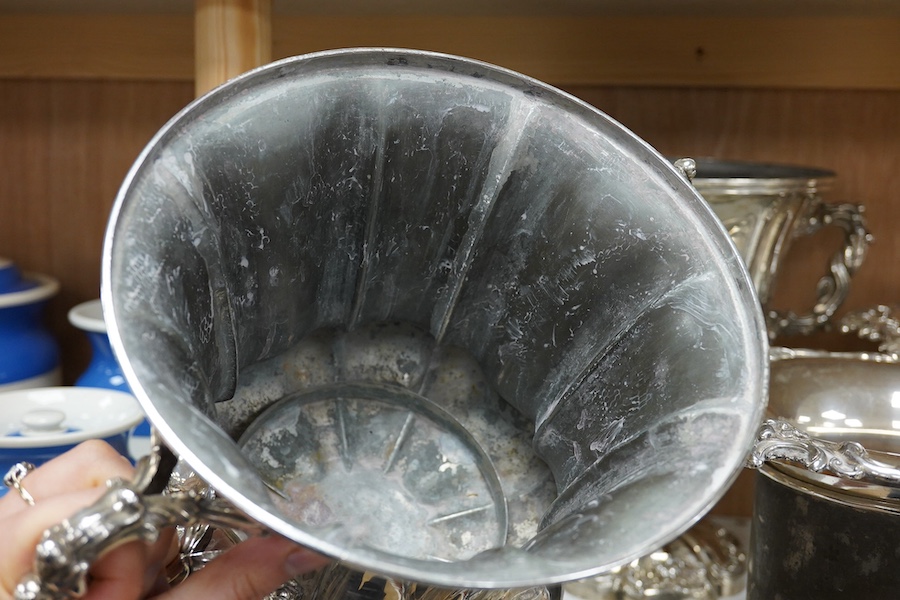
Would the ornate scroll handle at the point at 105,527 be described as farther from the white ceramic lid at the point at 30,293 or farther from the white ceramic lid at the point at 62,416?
the white ceramic lid at the point at 30,293

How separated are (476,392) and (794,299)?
392 millimetres

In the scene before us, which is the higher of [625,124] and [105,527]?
[625,124]

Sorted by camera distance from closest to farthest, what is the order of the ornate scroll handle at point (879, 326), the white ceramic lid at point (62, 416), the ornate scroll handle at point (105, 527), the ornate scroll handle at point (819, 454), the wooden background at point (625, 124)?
the ornate scroll handle at point (105, 527), the ornate scroll handle at point (819, 454), the white ceramic lid at point (62, 416), the ornate scroll handle at point (879, 326), the wooden background at point (625, 124)

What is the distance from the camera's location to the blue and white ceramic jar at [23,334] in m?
0.69

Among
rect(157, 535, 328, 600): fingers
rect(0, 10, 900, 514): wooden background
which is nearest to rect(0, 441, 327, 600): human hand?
rect(157, 535, 328, 600): fingers

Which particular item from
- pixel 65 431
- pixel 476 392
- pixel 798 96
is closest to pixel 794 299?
pixel 798 96

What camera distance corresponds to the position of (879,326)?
0.66 metres

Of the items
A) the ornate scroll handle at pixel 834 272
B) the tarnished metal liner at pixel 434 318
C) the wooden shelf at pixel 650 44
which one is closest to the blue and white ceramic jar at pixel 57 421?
the tarnished metal liner at pixel 434 318

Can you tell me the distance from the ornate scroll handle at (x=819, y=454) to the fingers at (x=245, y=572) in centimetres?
20

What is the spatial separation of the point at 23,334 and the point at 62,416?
190 mm

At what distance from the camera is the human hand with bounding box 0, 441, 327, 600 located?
32 centimetres

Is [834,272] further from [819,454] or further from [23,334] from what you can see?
[23,334]

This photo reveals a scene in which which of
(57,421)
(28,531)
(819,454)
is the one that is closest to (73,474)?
(28,531)

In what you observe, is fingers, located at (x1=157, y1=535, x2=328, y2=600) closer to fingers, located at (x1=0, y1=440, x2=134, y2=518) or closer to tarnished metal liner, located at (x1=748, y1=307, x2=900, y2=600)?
fingers, located at (x1=0, y1=440, x2=134, y2=518)
